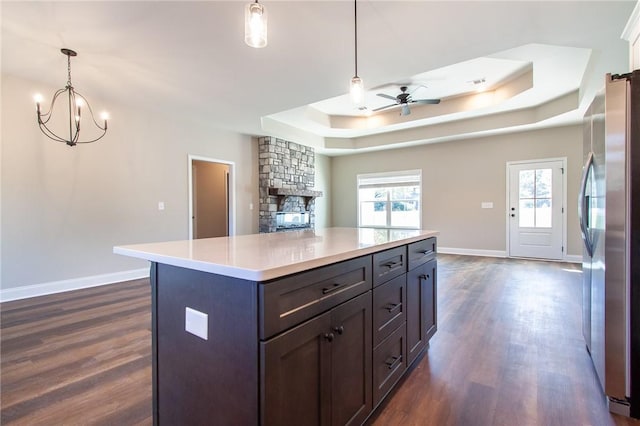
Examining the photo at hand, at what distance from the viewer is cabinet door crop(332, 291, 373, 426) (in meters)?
1.19

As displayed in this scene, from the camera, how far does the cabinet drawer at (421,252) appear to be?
1.89 meters

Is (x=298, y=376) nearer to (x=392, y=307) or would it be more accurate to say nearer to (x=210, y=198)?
(x=392, y=307)

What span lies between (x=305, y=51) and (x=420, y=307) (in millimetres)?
2557

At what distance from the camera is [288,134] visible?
21.4 ft

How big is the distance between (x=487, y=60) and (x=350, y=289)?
4.11 metres

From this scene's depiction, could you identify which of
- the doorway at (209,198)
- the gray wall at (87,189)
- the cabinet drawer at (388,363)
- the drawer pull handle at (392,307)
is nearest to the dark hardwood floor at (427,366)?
the cabinet drawer at (388,363)

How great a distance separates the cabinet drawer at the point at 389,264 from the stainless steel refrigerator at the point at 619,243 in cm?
104

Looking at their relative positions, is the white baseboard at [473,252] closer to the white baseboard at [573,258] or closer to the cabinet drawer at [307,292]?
the white baseboard at [573,258]

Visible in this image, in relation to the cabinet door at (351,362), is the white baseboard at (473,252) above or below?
below

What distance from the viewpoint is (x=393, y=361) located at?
165 centimetres

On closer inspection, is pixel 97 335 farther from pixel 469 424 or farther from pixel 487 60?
pixel 487 60

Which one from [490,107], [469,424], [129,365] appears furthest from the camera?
[490,107]

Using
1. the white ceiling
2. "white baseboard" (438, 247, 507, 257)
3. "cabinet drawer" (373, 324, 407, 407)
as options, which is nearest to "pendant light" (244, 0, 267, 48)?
the white ceiling

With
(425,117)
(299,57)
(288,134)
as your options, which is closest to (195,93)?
(299,57)
